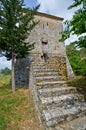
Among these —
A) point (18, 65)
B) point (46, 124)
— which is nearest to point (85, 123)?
point (46, 124)

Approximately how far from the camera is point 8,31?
38.7ft

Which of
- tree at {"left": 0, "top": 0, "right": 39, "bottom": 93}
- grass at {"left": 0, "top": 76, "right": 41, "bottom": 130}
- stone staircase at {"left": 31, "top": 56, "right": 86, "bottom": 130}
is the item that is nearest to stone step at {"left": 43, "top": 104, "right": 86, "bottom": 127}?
stone staircase at {"left": 31, "top": 56, "right": 86, "bottom": 130}

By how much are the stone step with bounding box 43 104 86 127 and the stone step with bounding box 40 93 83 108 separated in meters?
0.33

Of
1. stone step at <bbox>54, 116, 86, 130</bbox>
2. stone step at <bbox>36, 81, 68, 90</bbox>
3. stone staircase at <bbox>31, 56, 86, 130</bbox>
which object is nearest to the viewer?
stone step at <bbox>54, 116, 86, 130</bbox>

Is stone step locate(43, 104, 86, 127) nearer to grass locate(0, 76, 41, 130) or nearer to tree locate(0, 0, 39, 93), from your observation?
grass locate(0, 76, 41, 130)

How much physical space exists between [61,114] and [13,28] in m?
5.93

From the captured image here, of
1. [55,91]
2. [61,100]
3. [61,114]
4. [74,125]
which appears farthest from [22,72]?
[74,125]

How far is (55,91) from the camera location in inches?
427

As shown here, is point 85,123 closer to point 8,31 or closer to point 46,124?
point 46,124

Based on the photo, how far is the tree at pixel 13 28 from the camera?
464 inches

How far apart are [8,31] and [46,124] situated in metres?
5.98

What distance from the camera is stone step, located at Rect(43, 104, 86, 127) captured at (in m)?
8.64

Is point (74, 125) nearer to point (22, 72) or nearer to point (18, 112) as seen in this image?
point (18, 112)

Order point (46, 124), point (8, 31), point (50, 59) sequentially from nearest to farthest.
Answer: point (46, 124) → point (8, 31) → point (50, 59)
